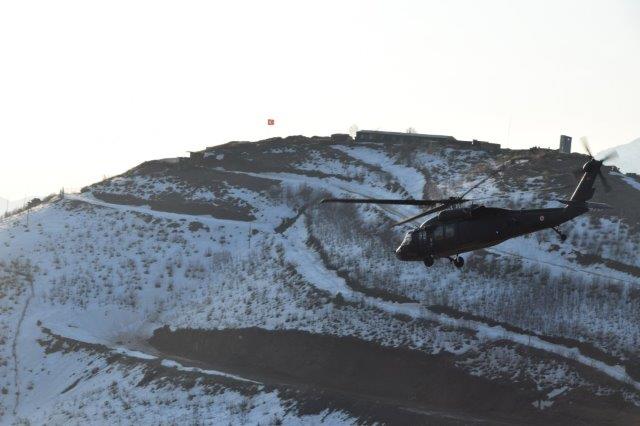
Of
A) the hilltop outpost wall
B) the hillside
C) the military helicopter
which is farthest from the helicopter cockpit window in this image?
the hilltop outpost wall

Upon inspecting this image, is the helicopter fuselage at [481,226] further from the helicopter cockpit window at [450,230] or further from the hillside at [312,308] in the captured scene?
the hillside at [312,308]

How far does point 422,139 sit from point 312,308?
55546 millimetres

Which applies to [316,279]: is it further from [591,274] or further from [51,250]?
[51,250]

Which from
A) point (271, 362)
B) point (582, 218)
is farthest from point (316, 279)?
point (582, 218)

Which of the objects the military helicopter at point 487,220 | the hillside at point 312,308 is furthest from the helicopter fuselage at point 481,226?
the hillside at point 312,308

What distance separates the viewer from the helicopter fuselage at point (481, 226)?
38.1 meters

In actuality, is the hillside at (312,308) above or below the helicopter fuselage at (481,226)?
below

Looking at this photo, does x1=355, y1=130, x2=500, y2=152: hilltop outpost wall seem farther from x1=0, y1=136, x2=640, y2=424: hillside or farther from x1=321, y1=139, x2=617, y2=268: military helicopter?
x1=321, y1=139, x2=617, y2=268: military helicopter

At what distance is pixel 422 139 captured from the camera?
116 m

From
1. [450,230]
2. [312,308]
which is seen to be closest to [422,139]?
[312,308]

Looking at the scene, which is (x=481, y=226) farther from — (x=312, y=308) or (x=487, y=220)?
(x=312, y=308)

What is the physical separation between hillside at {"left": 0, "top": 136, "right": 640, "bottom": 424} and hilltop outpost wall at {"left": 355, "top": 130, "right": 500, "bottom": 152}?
5168mm

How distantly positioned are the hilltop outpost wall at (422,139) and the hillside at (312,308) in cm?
517

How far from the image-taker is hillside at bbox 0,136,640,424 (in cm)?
5072
